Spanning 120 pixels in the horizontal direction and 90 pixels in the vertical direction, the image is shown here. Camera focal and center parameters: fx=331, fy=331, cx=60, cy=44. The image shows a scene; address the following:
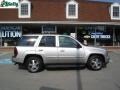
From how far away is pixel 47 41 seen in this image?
51.2 feet

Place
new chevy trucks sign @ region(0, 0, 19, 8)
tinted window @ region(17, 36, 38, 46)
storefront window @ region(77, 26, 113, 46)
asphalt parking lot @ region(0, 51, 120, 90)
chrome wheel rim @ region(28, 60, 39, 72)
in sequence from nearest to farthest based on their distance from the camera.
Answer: asphalt parking lot @ region(0, 51, 120, 90)
chrome wheel rim @ region(28, 60, 39, 72)
tinted window @ region(17, 36, 38, 46)
storefront window @ region(77, 26, 113, 46)
new chevy trucks sign @ region(0, 0, 19, 8)

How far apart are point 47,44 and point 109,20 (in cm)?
1949

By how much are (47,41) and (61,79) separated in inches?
114

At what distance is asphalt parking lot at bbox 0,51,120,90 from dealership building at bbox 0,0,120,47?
643 inches

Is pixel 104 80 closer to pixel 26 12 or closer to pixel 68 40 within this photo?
pixel 68 40

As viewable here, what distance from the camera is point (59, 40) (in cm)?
1565

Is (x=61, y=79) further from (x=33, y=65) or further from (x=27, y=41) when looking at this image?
(x=27, y=41)

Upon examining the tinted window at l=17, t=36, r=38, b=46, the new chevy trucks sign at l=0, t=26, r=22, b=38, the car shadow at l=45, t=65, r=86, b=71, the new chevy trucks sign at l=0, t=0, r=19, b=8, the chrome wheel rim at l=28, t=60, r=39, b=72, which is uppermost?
the new chevy trucks sign at l=0, t=0, r=19, b=8

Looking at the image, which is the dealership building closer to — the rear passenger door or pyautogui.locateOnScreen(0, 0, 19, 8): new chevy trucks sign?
pyautogui.locateOnScreen(0, 0, 19, 8): new chevy trucks sign

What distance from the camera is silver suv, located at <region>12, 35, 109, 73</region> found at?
15336 mm

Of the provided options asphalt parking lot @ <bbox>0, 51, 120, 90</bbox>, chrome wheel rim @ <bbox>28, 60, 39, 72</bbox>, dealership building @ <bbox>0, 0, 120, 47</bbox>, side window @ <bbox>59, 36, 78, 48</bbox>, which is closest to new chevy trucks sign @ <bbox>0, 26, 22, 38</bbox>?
dealership building @ <bbox>0, 0, 120, 47</bbox>

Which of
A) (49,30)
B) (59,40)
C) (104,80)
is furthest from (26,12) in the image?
(104,80)

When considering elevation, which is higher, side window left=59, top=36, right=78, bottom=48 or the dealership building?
the dealership building

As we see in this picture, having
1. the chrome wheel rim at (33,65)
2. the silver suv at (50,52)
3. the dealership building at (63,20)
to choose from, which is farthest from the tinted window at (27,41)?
the dealership building at (63,20)
